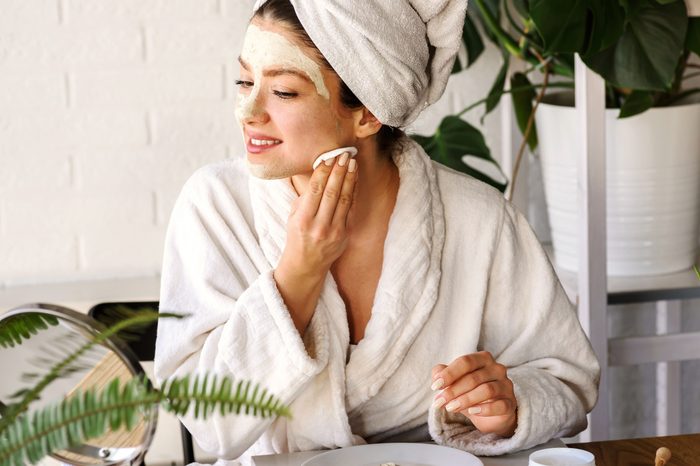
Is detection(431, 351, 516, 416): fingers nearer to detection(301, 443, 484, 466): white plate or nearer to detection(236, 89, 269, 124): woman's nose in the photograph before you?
detection(301, 443, 484, 466): white plate

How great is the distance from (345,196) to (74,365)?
0.63 meters

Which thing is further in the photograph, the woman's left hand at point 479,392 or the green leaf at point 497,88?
the green leaf at point 497,88

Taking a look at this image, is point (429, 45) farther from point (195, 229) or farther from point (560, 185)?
point (560, 185)

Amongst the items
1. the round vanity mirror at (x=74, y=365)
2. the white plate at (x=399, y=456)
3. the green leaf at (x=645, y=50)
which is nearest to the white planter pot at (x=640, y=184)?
the green leaf at (x=645, y=50)

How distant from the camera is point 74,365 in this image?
775 mm

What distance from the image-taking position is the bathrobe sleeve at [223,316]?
1.32m

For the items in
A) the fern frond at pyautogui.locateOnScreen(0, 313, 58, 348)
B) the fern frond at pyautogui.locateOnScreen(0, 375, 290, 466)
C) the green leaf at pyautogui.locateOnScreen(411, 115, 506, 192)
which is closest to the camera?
the fern frond at pyautogui.locateOnScreen(0, 375, 290, 466)

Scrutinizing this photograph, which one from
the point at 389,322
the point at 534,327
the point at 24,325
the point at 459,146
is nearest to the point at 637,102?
the point at 459,146

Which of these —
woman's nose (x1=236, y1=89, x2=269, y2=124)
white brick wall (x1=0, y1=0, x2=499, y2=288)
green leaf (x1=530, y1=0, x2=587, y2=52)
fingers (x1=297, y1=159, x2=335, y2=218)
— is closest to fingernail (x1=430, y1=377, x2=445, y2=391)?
fingers (x1=297, y1=159, x2=335, y2=218)

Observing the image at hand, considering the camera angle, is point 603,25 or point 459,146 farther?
point 459,146

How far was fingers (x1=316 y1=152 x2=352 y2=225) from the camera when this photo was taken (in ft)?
4.42

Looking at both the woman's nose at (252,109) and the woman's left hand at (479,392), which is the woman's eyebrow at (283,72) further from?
the woman's left hand at (479,392)

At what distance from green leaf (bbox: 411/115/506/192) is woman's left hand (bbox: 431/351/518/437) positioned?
915 millimetres

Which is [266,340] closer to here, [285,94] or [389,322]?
[389,322]
